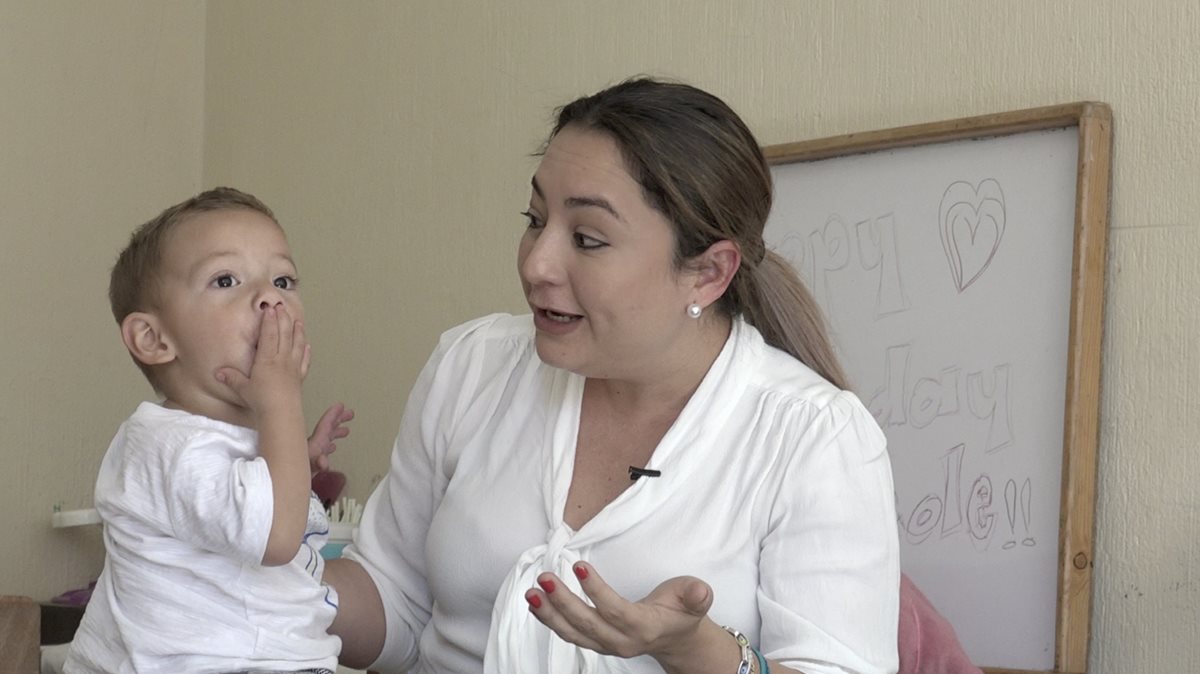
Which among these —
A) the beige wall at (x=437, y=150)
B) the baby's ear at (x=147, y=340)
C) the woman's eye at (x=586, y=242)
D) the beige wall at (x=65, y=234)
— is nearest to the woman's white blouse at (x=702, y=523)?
the woman's eye at (x=586, y=242)

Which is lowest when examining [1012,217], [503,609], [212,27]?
[503,609]

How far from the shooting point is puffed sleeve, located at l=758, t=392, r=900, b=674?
5.11ft

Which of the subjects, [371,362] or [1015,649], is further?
[371,362]

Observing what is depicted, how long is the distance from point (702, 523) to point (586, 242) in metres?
0.34

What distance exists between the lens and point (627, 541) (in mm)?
1627

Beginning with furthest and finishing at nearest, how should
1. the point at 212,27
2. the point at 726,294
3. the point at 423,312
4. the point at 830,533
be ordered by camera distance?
1. the point at 212,27
2. the point at 423,312
3. the point at 726,294
4. the point at 830,533

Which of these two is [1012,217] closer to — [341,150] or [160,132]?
[341,150]

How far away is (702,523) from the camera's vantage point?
1619 millimetres

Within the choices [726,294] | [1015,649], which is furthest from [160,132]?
[1015,649]

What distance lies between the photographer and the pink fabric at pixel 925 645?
70.8 inches

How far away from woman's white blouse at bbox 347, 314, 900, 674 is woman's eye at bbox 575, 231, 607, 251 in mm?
222

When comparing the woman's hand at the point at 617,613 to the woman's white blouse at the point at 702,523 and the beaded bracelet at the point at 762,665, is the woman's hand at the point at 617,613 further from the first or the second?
the woman's white blouse at the point at 702,523

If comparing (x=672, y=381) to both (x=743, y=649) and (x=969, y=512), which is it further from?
(x=969, y=512)

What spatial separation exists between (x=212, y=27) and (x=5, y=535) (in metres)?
1.31
